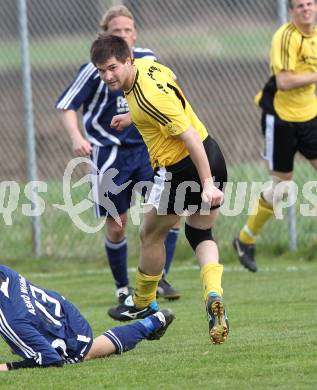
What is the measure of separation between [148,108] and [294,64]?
3229 millimetres

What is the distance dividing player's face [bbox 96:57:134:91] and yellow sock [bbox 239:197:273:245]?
143 inches

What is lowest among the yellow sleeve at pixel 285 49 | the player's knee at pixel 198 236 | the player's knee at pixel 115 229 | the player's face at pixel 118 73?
the player's knee at pixel 115 229

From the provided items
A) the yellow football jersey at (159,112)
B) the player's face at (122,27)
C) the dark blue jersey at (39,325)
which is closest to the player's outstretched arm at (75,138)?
the player's face at (122,27)

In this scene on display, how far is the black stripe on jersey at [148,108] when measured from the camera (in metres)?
5.68

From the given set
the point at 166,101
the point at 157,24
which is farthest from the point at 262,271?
the point at 166,101

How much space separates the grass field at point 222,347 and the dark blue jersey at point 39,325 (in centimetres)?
9

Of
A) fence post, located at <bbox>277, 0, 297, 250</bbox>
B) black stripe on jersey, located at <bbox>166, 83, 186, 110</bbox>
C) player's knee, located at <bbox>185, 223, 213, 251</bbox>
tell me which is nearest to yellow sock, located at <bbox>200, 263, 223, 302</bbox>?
player's knee, located at <bbox>185, 223, 213, 251</bbox>

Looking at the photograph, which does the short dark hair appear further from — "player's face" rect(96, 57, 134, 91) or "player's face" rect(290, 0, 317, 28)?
"player's face" rect(290, 0, 317, 28)

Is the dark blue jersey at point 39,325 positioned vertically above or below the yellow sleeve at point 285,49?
above

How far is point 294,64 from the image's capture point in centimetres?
869

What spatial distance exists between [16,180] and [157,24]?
2069 mm

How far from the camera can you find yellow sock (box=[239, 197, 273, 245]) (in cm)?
927

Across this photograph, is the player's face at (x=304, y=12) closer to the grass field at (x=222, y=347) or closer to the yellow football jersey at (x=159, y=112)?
the grass field at (x=222, y=347)

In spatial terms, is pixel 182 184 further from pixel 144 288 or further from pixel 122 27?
pixel 122 27
